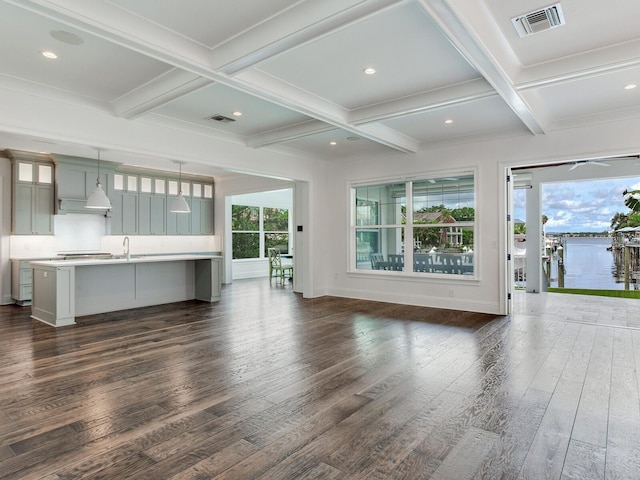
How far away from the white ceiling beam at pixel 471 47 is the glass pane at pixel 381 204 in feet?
10.2

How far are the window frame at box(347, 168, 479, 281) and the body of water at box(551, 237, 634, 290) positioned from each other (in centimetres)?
591

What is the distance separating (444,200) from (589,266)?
8657 millimetres

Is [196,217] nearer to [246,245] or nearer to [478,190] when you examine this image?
[246,245]

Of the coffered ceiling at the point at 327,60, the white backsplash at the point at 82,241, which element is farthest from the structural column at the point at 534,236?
the white backsplash at the point at 82,241

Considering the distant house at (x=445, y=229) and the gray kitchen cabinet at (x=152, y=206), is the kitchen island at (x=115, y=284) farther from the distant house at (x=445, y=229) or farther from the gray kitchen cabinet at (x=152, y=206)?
the distant house at (x=445, y=229)

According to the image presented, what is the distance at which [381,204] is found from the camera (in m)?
7.75

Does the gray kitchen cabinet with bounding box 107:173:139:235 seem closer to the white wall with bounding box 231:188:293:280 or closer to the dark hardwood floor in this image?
the white wall with bounding box 231:188:293:280

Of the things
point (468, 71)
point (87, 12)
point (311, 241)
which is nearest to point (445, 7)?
point (468, 71)

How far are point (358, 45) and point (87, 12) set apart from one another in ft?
6.65

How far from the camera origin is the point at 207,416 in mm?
2721

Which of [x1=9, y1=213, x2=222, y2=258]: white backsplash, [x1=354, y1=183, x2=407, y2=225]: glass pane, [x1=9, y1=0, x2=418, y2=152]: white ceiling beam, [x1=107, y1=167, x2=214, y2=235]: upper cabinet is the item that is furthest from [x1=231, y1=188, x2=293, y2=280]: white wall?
[x1=9, y1=0, x2=418, y2=152]: white ceiling beam

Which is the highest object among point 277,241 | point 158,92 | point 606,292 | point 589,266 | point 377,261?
point 158,92

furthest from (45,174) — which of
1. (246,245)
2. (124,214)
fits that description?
(246,245)

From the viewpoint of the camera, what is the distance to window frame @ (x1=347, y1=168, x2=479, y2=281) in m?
6.55
